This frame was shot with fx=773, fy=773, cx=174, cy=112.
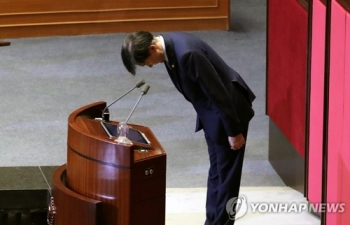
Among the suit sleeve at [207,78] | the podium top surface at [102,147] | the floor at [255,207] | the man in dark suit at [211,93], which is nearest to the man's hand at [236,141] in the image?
the man in dark suit at [211,93]

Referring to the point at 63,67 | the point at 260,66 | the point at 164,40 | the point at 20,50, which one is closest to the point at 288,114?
the point at 164,40

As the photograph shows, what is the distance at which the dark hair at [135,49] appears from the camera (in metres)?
3.18

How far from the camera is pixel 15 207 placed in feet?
12.1

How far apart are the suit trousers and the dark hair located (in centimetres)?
61

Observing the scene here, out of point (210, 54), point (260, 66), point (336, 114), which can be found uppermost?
point (210, 54)

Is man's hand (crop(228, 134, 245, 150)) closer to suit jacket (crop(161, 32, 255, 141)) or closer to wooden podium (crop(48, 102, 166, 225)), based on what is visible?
suit jacket (crop(161, 32, 255, 141))

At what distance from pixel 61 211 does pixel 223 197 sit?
0.80 m

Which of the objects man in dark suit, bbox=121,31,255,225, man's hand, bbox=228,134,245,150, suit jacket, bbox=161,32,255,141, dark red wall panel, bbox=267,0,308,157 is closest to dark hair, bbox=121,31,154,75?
man in dark suit, bbox=121,31,255,225

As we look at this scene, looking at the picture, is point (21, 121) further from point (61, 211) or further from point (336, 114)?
point (336, 114)

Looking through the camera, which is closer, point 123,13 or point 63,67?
point 63,67

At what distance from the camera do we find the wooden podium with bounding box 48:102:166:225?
2.96m

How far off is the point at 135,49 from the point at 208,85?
13.8 inches

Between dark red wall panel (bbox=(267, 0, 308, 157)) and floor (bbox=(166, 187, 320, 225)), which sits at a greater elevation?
dark red wall panel (bbox=(267, 0, 308, 157))

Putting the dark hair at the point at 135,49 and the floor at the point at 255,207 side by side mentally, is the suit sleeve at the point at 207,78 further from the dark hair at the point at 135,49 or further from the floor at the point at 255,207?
the floor at the point at 255,207
